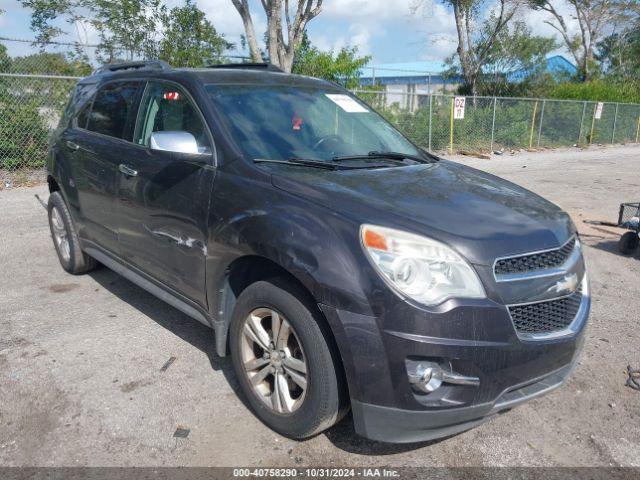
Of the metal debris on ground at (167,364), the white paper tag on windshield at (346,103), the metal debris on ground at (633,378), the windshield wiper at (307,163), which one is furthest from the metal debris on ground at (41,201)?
the metal debris on ground at (633,378)

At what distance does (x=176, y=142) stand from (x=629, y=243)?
546cm

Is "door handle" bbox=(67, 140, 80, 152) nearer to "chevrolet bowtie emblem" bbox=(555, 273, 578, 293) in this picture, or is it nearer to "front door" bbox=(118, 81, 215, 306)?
"front door" bbox=(118, 81, 215, 306)

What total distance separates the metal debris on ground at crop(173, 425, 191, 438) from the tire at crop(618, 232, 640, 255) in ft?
18.1

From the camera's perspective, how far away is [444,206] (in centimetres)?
284

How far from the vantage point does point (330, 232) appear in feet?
8.43

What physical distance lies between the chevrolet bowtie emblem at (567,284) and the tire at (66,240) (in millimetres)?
4105

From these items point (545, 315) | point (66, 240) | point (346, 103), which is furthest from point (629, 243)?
point (66, 240)

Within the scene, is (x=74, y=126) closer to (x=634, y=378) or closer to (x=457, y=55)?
(x=634, y=378)

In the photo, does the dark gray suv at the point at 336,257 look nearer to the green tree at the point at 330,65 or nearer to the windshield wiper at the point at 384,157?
the windshield wiper at the point at 384,157

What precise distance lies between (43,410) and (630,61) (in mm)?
45613

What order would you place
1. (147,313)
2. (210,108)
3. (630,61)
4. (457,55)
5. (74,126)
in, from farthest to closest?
(630,61) < (457,55) < (74,126) < (147,313) < (210,108)

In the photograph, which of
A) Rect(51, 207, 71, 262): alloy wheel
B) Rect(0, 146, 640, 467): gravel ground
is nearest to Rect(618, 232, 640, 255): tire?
Rect(0, 146, 640, 467): gravel ground

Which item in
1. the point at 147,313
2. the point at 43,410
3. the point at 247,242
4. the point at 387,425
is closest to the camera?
the point at 387,425

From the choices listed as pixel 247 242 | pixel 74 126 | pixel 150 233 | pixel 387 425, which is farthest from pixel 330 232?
pixel 74 126
